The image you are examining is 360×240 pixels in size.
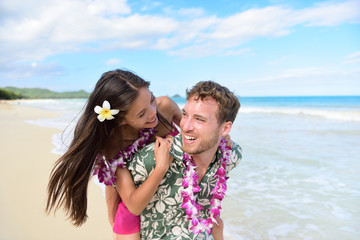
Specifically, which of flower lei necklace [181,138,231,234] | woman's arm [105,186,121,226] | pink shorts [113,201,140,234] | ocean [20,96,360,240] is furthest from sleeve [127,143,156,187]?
ocean [20,96,360,240]

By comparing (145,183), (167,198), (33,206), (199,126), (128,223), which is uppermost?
(199,126)

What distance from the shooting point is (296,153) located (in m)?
8.14

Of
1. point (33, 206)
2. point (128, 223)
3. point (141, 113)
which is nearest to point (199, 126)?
point (141, 113)

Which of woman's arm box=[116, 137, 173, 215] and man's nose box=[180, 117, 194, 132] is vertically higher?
man's nose box=[180, 117, 194, 132]

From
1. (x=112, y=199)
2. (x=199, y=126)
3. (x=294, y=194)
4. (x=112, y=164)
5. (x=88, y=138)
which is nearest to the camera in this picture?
(x=199, y=126)

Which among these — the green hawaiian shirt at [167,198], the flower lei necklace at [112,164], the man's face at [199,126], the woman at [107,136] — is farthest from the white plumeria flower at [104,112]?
the man's face at [199,126]

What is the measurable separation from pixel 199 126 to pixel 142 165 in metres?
0.54

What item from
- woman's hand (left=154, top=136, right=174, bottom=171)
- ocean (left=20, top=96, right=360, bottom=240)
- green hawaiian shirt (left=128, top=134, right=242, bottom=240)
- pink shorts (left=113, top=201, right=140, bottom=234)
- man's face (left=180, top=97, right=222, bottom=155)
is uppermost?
man's face (left=180, top=97, right=222, bottom=155)

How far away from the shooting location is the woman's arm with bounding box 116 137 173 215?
2.37 m

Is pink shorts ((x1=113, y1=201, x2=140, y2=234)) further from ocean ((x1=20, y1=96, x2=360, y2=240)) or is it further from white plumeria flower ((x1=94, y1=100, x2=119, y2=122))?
ocean ((x1=20, y1=96, x2=360, y2=240))

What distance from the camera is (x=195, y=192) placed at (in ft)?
8.63

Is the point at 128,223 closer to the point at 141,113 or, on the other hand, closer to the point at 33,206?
the point at 141,113

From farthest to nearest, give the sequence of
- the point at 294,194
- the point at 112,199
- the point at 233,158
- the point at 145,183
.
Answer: the point at 294,194 < the point at 112,199 < the point at 233,158 < the point at 145,183

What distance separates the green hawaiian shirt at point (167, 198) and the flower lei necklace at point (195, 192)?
0.06m
